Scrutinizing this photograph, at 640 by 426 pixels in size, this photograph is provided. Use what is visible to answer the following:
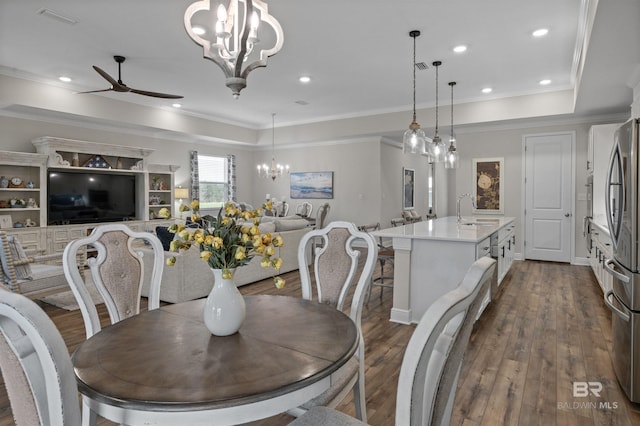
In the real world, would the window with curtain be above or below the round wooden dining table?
above

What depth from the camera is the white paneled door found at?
6.66m

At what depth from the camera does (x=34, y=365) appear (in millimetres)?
858

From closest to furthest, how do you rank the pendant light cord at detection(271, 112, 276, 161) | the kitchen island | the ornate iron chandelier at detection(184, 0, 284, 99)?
1. the ornate iron chandelier at detection(184, 0, 284, 99)
2. the kitchen island
3. the pendant light cord at detection(271, 112, 276, 161)

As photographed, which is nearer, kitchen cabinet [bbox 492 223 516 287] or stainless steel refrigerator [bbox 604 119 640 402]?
stainless steel refrigerator [bbox 604 119 640 402]

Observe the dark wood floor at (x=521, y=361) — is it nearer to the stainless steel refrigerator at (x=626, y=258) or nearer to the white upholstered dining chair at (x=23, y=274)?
the stainless steel refrigerator at (x=626, y=258)

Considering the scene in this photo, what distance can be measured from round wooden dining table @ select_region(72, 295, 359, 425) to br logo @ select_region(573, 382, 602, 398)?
185cm

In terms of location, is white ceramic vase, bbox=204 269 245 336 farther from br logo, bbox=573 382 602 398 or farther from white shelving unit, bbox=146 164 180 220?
white shelving unit, bbox=146 164 180 220

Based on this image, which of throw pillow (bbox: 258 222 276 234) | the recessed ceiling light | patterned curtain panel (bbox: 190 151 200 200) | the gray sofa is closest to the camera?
the recessed ceiling light

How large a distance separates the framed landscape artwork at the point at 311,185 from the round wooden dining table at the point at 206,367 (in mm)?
7680

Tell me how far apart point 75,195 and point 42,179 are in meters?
0.62

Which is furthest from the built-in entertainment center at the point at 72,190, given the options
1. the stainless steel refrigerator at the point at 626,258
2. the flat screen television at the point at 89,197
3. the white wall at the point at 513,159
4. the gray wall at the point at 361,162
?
the stainless steel refrigerator at the point at 626,258

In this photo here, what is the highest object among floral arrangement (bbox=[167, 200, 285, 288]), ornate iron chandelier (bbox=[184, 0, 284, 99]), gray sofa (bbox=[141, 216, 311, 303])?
ornate iron chandelier (bbox=[184, 0, 284, 99])

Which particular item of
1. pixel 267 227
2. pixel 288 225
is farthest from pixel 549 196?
pixel 267 227

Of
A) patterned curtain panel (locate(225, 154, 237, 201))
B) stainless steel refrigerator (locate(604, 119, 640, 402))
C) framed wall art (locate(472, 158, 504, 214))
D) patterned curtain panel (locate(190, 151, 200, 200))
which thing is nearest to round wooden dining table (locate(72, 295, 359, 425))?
stainless steel refrigerator (locate(604, 119, 640, 402))
